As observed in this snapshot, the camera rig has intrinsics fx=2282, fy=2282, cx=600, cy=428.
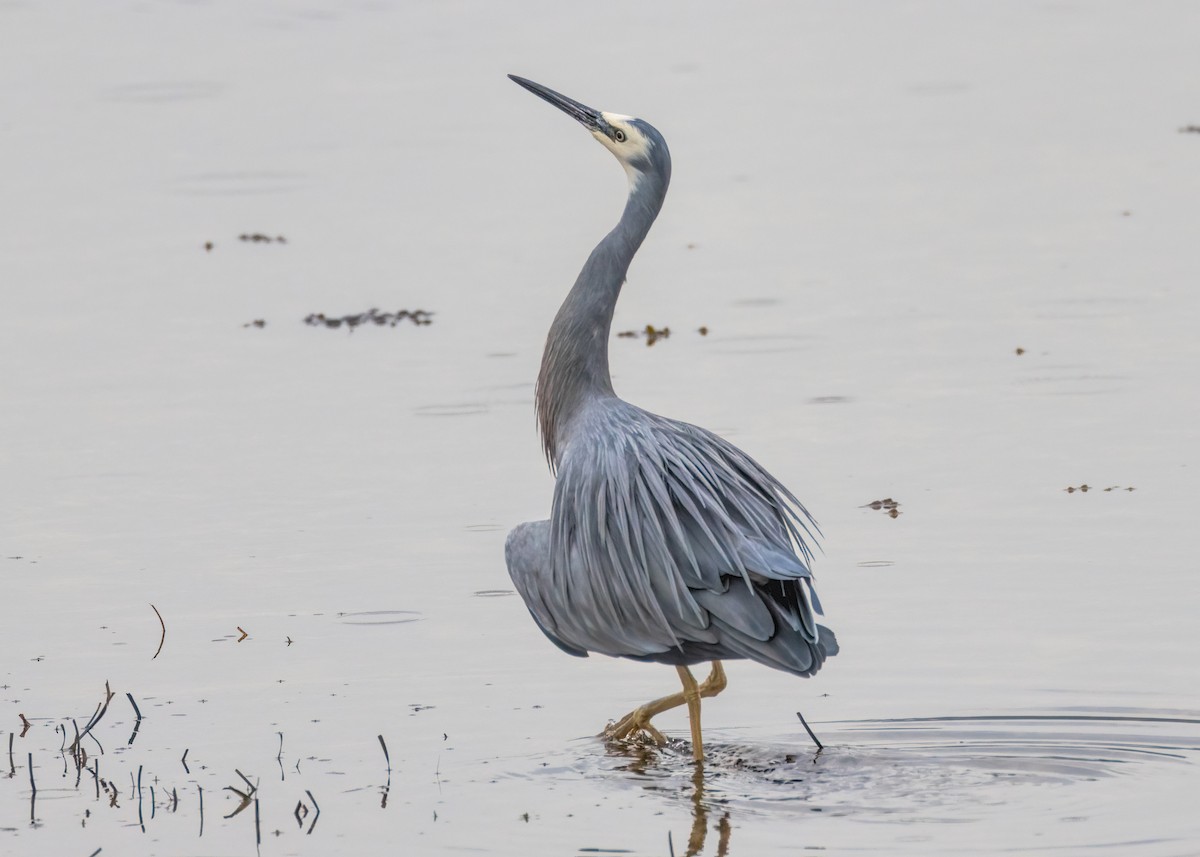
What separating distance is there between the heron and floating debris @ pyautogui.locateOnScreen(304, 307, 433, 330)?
18.7 feet

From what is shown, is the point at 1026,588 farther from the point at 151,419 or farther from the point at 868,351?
the point at 151,419

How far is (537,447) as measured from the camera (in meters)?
11.9

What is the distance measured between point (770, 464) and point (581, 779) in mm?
3514

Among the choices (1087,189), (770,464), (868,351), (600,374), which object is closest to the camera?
(600,374)

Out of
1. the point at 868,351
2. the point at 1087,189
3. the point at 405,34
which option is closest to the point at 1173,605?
the point at 868,351

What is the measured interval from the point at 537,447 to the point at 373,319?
3.04 metres

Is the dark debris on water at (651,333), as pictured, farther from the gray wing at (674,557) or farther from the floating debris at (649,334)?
the gray wing at (674,557)

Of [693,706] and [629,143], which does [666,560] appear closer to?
[693,706]

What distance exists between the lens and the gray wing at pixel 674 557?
25.3 feet

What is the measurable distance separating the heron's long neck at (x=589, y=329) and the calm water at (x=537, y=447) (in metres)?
0.99

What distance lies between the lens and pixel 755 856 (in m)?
7.30

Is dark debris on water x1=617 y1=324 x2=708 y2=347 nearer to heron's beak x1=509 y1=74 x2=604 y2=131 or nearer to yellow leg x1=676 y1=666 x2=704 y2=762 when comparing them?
heron's beak x1=509 y1=74 x2=604 y2=131

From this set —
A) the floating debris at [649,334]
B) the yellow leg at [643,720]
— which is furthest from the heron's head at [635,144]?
the floating debris at [649,334]

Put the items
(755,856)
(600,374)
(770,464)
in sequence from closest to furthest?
(755,856) → (600,374) → (770,464)
